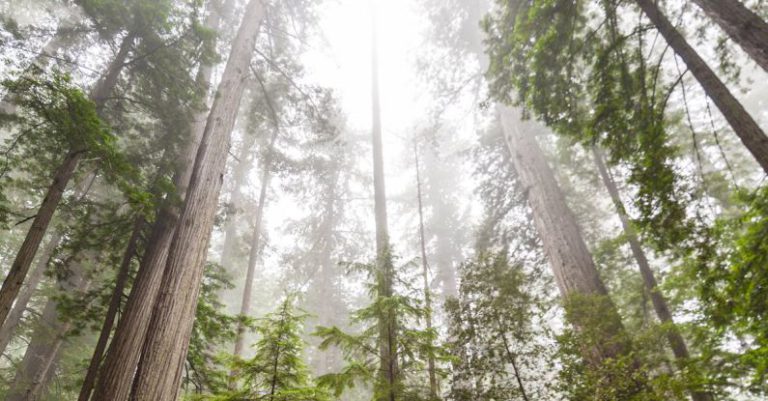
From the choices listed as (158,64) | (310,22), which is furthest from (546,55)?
(310,22)

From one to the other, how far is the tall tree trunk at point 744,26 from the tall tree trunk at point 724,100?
0.29 m

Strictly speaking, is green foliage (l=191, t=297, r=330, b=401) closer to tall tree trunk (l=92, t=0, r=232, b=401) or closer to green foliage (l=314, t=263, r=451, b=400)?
green foliage (l=314, t=263, r=451, b=400)

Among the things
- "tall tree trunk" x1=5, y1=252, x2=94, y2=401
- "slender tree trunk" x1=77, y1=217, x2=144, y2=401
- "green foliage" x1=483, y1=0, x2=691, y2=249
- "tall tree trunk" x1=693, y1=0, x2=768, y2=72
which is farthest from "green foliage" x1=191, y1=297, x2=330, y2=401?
"tall tree trunk" x1=5, y1=252, x2=94, y2=401

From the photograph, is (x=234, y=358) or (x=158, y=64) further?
(x=158, y=64)

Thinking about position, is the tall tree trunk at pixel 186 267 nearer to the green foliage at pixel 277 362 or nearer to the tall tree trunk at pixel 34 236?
the green foliage at pixel 277 362

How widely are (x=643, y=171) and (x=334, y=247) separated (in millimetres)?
15031

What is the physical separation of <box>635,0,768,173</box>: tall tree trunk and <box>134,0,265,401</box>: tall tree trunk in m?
5.86

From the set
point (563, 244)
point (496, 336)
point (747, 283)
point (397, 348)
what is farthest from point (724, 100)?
point (397, 348)

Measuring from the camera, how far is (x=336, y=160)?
57.4 feet

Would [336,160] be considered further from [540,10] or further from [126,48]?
[540,10]

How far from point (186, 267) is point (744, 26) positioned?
246 inches

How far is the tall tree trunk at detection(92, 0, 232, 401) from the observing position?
15.4 ft

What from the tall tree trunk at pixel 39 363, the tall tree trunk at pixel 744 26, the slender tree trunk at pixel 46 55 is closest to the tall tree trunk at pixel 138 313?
the slender tree trunk at pixel 46 55

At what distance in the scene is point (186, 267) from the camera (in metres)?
4.70
